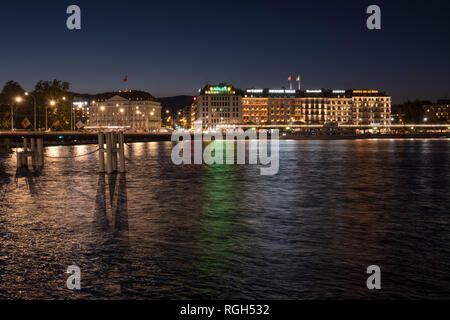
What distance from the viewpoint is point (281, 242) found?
9.62 metres

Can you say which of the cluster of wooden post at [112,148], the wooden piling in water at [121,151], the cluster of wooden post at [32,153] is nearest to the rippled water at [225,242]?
the cluster of wooden post at [112,148]

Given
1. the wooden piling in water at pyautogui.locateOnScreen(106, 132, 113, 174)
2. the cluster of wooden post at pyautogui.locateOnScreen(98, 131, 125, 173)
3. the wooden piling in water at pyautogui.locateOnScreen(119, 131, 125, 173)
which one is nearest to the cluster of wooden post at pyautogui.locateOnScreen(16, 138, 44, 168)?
the cluster of wooden post at pyautogui.locateOnScreen(98, 131, 125, 173)

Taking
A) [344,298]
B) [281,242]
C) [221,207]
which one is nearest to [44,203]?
[221,207]

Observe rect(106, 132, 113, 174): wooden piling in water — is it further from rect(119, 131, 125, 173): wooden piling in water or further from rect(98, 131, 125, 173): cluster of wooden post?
rect(119, 131, 125, 173): wooden piling in water

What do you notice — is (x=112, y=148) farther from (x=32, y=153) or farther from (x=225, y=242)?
(x=225, y=242)

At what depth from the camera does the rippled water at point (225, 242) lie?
6.87 metres

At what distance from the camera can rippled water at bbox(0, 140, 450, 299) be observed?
271 inches

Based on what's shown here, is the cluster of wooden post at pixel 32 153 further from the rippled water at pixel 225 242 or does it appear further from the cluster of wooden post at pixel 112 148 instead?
the rippled water at pixel 225 242

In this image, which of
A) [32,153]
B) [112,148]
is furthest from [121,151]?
[32,153]

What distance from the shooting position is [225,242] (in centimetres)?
962

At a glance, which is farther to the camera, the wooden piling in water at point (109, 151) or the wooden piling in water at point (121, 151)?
the wooden piling in water at point (121, 151)

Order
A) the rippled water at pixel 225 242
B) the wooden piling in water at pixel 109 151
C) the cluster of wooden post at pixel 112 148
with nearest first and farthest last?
the rippled water at pixel 225 242 < the wooden piling in water at pixel 109 151 < the cluster of wooden post at pixel 112 148

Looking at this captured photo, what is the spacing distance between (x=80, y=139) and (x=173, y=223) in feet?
289
